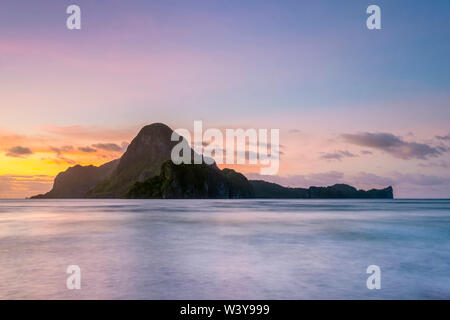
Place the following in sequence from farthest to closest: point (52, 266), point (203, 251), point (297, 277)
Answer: point (203, 251), point (52, 266), point (297, 277)

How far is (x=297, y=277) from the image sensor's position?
15195mm

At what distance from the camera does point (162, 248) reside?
77.6ft

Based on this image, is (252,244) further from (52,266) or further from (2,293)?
(2,293)

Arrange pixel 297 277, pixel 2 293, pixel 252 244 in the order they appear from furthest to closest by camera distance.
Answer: pixel 252 244 → pixel 297 277 → pixel 2 293

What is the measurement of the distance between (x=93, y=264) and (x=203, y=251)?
6572 millimetres
